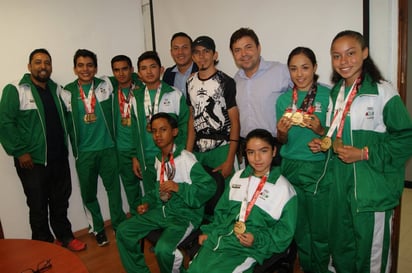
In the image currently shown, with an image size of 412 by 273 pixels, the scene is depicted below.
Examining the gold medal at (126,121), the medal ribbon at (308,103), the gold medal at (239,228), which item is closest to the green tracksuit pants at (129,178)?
the gold medal at (126,121)

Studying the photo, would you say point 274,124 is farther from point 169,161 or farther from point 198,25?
point 198,25

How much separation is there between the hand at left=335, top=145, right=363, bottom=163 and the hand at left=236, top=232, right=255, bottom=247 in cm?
71

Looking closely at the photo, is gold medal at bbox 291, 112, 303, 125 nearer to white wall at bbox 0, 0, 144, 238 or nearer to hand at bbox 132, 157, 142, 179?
hand at bbox 132, 157, 142, 179

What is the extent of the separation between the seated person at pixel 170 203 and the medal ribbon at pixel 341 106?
3.09 ft

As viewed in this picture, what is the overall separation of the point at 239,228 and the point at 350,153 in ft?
2.58

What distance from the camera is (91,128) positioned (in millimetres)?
3430

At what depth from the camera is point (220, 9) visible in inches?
136

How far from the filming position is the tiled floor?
111 inches

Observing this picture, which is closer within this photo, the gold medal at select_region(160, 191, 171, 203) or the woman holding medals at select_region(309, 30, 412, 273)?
the woman holding medals at select_region(309, 30, 412, 273)

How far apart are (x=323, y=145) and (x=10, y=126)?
265cm

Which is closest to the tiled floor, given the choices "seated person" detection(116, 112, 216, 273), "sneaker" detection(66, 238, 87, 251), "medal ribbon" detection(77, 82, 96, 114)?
"seated person" detection(116, 112, 216, 273)

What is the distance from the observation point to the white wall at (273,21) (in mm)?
2633

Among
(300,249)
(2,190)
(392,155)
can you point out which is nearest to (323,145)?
(392,155)

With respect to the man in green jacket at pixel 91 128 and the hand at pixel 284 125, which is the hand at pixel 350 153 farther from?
the man in green jacket at pixel 91 128
